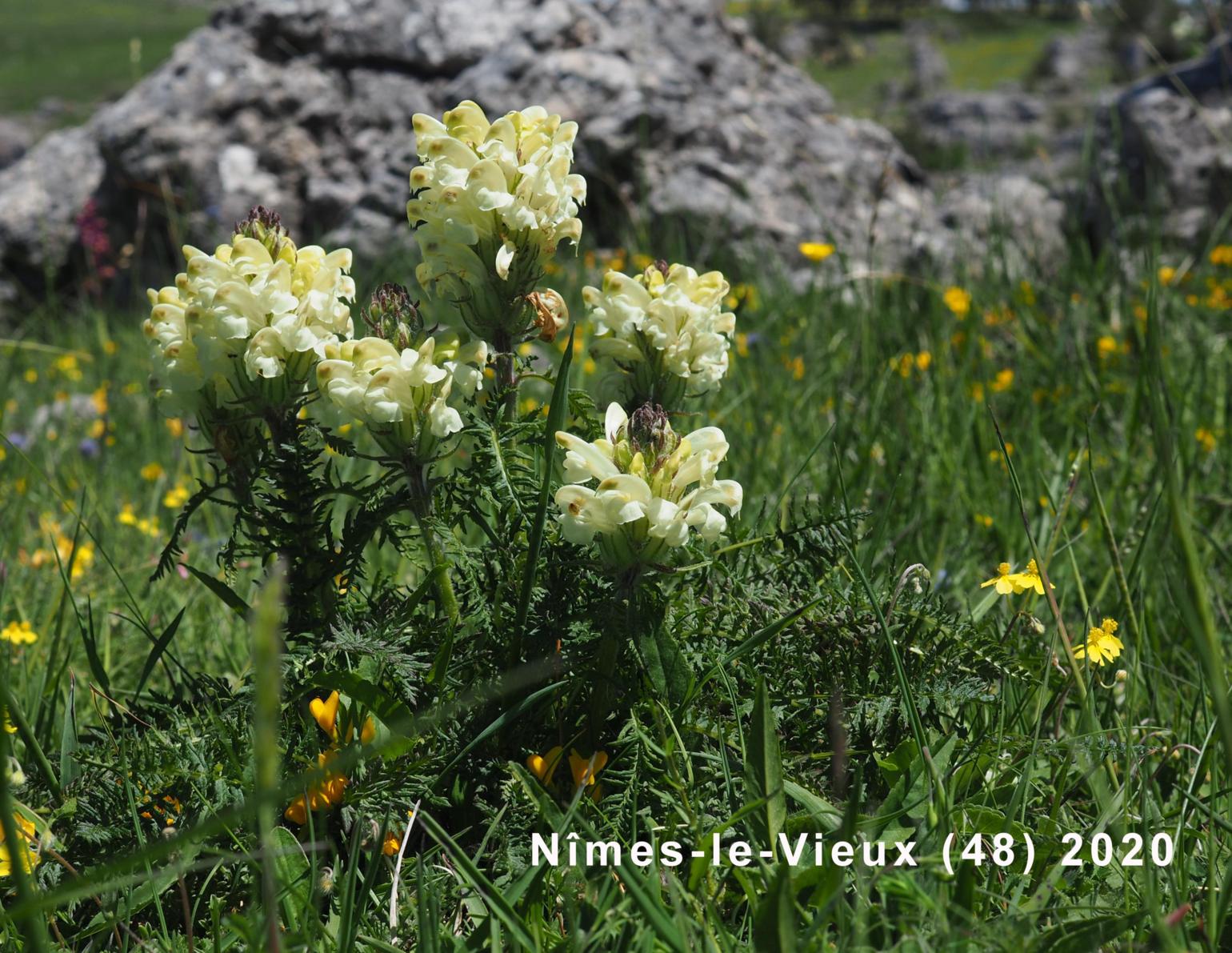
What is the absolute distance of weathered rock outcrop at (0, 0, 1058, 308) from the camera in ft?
17.3

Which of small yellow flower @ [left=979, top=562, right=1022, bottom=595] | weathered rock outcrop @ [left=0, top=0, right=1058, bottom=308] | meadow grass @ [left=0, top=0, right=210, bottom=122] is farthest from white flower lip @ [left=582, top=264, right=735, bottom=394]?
meadow grass @ [left=0, top=0, right=210, bottom=122]

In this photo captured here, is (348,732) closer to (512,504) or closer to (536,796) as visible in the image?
(536,796)

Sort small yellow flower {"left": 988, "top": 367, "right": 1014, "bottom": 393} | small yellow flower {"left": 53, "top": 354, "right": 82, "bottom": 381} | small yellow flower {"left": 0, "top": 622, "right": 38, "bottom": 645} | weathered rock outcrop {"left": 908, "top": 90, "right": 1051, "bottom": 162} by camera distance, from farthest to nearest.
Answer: weathered rock outcrop {"left": 908, "top": 90, "right": 1051, "bottom": 162}
small yellow flower {"left": 53, "top": 354, "right": 82, "bottom": 381}
small yellow flower {"left": 988, "top": 367, "right": 1014, "bottom": 393}
small yellow flower {"left": 0, "top": 622, "right": 38, "bottom": 645}

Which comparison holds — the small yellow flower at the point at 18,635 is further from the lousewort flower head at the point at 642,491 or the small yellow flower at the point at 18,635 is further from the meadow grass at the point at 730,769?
the lousewort flower head at the point at 642,491

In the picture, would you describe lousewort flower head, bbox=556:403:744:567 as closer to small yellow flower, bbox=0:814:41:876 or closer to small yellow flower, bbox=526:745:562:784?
small yellow flower, bbox=526:745:562:784

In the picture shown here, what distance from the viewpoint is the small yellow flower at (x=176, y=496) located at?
2.63 meters

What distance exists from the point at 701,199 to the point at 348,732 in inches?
169

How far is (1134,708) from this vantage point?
142cm

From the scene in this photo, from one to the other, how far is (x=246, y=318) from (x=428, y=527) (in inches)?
13.4

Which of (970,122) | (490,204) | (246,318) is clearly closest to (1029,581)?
(490,204)

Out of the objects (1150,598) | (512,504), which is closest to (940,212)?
(1150,598)

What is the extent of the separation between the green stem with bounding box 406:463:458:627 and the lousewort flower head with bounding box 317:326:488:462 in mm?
30

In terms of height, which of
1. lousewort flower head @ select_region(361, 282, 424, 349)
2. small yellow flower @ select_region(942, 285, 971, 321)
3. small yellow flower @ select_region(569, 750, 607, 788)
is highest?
lousewort flower head @ select_region(361, 282, 424, 349)

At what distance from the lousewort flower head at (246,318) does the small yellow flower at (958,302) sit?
2.48 meters
